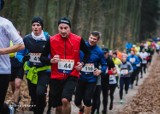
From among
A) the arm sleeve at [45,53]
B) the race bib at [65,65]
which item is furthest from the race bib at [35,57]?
Result: the race bib at [65,65]

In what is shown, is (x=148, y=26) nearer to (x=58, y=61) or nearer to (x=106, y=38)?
(x=106, y=38)

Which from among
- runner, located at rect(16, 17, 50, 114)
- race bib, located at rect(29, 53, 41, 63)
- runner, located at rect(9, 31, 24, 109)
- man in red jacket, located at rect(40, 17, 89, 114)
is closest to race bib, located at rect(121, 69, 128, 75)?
runner, located at rect(9, 31, 24, 109)

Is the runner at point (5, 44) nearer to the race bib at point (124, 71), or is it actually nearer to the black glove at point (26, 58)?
the black glove at point (26, 58)

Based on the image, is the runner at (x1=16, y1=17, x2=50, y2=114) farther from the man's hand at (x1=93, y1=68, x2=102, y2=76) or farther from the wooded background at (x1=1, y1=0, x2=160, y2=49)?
the wooded background at (x1=1, y1=0, x2=160, y2=49)

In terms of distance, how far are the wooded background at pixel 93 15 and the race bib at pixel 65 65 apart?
8264mm

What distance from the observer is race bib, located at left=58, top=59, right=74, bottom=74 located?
312 inches

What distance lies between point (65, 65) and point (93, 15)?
24183 mm

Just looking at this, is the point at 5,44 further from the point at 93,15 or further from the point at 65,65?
the point at 93,15

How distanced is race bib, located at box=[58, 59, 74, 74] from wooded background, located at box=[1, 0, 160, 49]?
27.1 ft

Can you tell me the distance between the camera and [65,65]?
26.0 ft

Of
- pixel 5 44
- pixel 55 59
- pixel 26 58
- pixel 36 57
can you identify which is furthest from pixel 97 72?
pixel 5 44

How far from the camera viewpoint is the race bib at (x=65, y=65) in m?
7.93

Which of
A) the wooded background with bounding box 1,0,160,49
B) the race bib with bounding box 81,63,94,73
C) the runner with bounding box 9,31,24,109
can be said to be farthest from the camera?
the wooded background with bounding box 1,0,160,49

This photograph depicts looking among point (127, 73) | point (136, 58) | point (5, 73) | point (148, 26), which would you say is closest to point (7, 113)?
point (5, 73)
